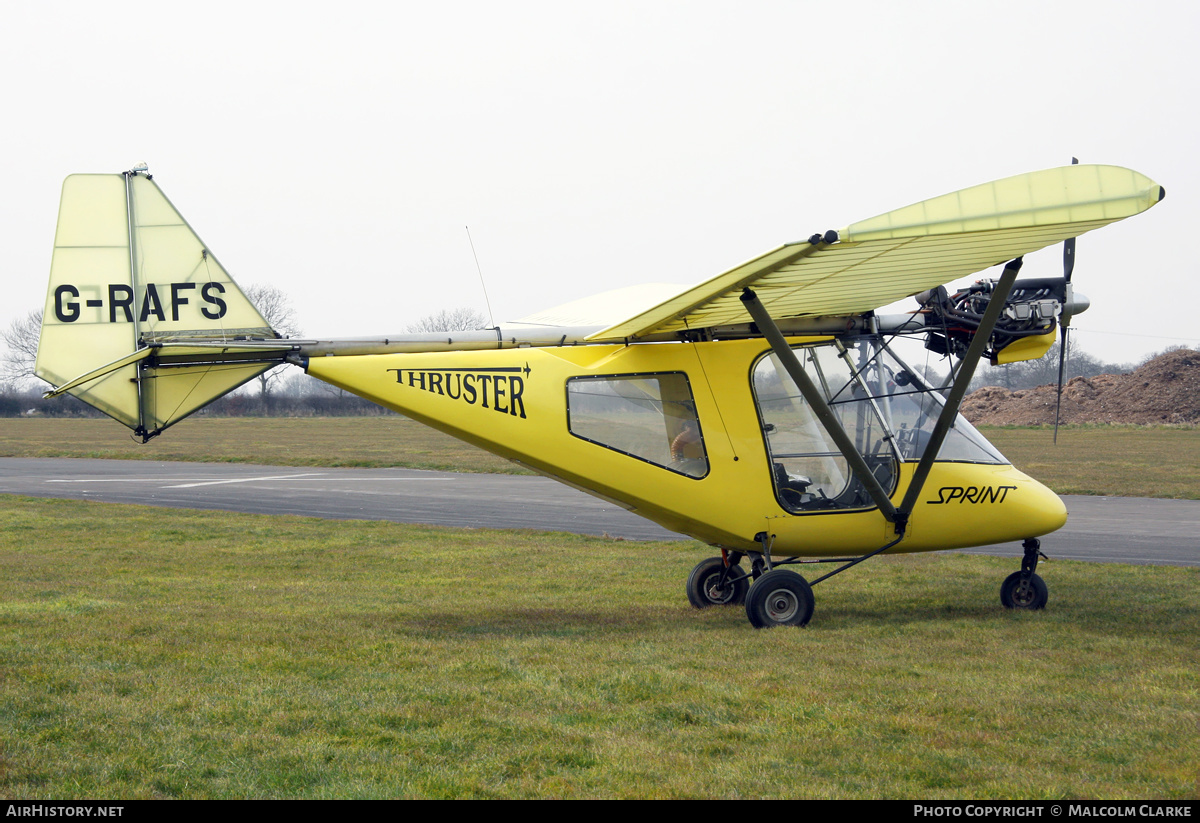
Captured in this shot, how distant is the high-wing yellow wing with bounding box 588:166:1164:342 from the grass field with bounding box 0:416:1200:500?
19.5m

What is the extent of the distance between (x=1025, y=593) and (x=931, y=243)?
4.96 metres

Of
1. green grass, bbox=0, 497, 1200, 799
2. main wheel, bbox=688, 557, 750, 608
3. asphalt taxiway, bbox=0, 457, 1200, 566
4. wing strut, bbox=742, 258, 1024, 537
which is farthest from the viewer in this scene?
asphalt taxiway, bbox=0, 457, 1200, 566

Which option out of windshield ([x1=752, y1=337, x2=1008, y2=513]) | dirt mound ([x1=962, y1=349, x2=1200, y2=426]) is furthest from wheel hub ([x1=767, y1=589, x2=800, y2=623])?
dirt mound ([x1=962, y1=349, x2=1200, y2=426])

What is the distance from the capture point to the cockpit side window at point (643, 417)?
948cm

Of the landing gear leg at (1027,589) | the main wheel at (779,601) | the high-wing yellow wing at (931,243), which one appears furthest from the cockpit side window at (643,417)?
the landing gear leg at (1027,589)

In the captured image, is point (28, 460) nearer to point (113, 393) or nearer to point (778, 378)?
point (113, 393)

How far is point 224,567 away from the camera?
1358 centimetres

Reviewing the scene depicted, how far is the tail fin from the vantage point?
30.4 feet

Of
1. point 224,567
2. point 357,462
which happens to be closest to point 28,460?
point 357,462

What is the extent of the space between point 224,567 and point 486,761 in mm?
9524

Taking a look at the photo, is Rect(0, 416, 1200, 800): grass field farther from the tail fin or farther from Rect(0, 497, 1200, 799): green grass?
the tail fin

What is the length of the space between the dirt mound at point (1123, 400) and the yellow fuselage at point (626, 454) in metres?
63.3

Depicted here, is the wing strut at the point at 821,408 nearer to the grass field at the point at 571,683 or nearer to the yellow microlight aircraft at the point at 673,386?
the yellow microlight aircraft at the point at 673,386

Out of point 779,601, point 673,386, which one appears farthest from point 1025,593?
point 673,386
